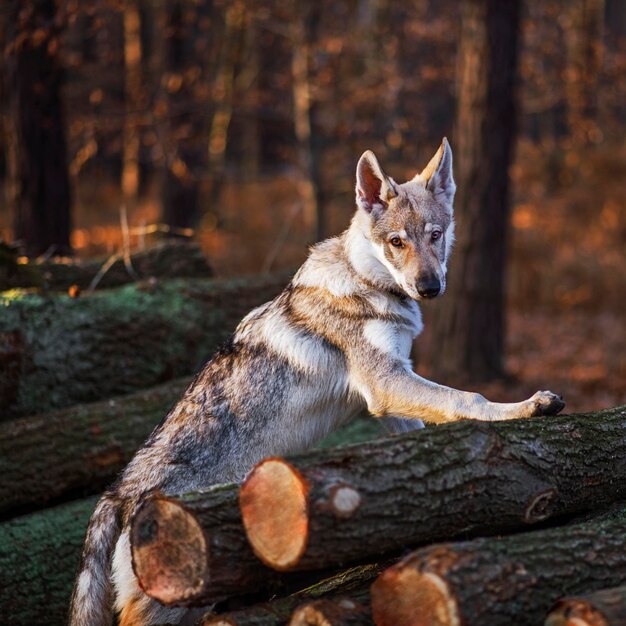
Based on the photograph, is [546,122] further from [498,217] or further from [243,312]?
[243,312]

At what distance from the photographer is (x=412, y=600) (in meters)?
3.29

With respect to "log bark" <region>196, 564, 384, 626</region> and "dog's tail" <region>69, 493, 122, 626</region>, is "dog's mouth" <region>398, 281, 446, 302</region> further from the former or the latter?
"dog's tail" <region>69, 493, 122, 626</region>

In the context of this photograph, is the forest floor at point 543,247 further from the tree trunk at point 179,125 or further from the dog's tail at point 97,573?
the dog's tail at point 97,573

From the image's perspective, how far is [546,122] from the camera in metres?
27.8

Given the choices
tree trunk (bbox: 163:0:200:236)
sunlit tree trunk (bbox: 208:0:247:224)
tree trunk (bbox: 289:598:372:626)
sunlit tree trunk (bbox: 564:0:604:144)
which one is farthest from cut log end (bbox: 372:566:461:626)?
sunlit tree trunk (bbox: 208:0:247:224)

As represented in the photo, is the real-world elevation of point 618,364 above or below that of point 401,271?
below

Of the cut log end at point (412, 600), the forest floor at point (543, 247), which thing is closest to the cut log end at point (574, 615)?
the cut log end at point (412, 600)

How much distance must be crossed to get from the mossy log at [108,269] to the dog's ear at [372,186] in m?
3.55

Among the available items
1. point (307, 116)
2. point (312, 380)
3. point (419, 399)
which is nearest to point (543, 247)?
point (307, 116)

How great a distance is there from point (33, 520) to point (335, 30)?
11.5 meters

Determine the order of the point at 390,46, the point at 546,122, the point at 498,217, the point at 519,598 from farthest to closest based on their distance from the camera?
the point at 546,122 < the point at 390,46 < the point at 498,217 < the point at 519,598

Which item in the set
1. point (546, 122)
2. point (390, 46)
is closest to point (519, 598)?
point (390, 46)

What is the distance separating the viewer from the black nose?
178 inches

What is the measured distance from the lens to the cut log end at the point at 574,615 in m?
3.12
